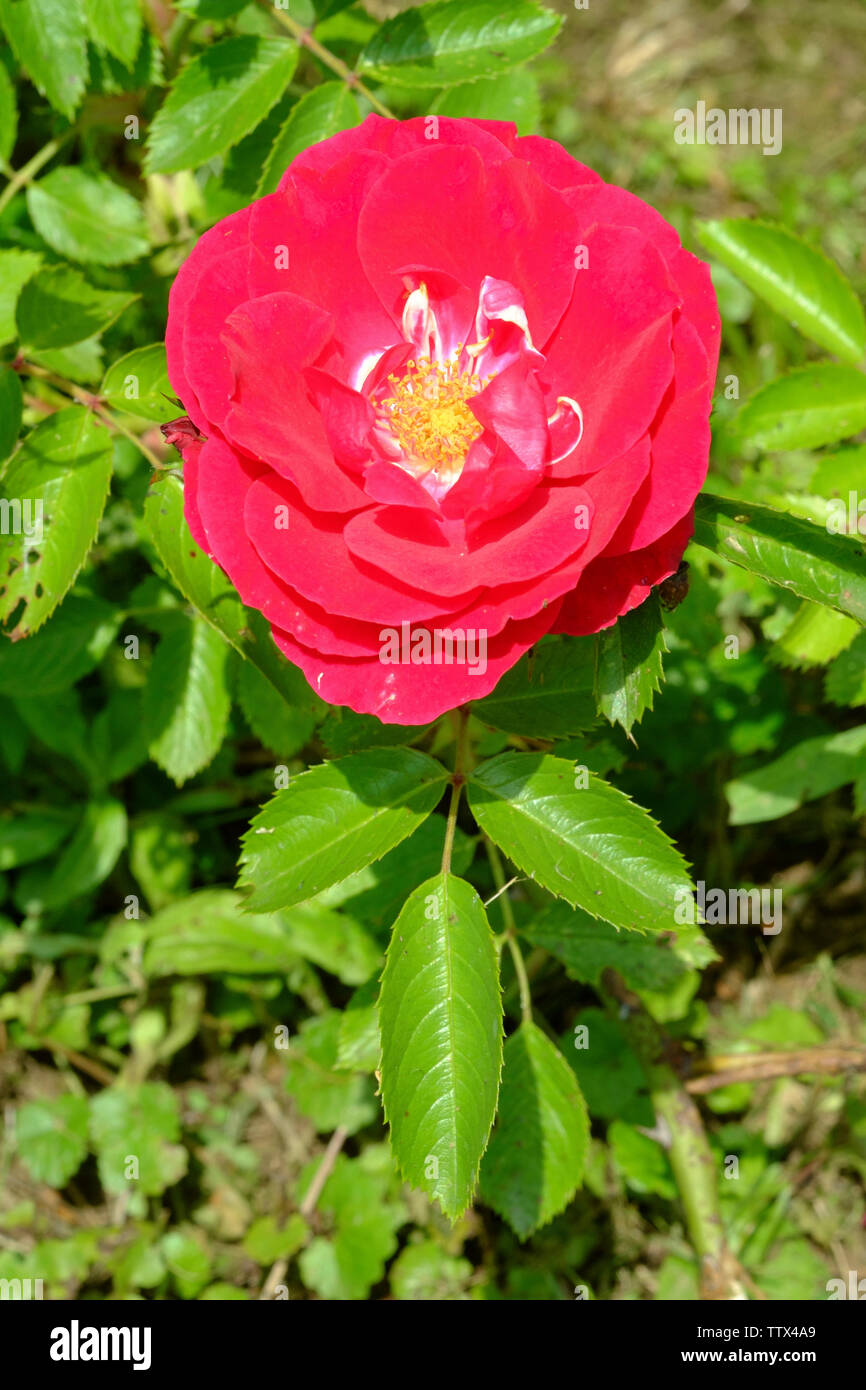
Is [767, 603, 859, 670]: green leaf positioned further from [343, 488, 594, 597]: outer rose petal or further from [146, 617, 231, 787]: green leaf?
[146, 617, 231, 787]: green leaf

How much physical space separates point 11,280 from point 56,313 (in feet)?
0.80

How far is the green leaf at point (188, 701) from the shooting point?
7.70 ft

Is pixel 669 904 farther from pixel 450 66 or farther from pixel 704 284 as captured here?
pixel 450 66

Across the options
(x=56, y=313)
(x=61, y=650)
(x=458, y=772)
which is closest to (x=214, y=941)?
(x=61, y=650)

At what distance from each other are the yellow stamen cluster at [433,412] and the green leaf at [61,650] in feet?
3.64

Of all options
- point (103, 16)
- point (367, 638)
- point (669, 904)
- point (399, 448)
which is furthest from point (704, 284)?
point (103, 16)

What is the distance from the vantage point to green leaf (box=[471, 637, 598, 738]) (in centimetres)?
191

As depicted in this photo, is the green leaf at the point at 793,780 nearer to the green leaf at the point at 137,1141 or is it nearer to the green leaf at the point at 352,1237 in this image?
the green leaf at the point at 352,1237

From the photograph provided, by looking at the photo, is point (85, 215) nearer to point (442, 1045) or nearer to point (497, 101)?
point (497, 101)

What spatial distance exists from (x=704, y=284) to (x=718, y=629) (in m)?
1.39

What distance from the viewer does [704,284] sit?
1.47 m

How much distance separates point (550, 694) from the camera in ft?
6.34

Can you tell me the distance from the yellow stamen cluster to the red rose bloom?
5cm

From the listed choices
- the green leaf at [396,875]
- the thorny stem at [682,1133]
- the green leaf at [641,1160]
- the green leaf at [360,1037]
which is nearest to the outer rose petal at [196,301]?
the green leaf at [396,875]
